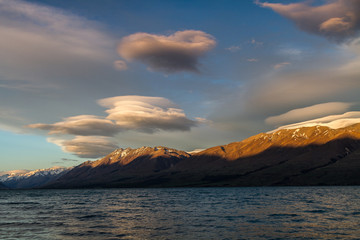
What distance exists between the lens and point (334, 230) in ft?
139

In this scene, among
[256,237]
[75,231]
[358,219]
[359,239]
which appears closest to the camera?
[359,239]

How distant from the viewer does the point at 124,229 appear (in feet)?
155

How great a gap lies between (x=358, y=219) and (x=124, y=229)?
38.5 m

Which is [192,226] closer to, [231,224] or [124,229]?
[231,224]

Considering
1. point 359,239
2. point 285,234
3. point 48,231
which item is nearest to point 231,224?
point 285,234

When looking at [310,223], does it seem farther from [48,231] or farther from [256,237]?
[48,231]

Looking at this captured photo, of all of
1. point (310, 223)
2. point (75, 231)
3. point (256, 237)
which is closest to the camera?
point (256, 237)

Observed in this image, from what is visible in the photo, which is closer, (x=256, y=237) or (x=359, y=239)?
(x=359, y=239)

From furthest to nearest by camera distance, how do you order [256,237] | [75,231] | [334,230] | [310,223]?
[310,223], [75,231], [334,230], [256,237]

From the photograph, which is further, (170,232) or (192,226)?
(192,226)

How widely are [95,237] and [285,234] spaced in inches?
962

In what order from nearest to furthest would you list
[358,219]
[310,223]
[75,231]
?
[75,231], [310,223], [358,219]

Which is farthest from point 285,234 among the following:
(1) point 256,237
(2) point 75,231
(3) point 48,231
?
(3) point 48,231

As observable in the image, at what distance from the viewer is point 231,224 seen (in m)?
49.7
